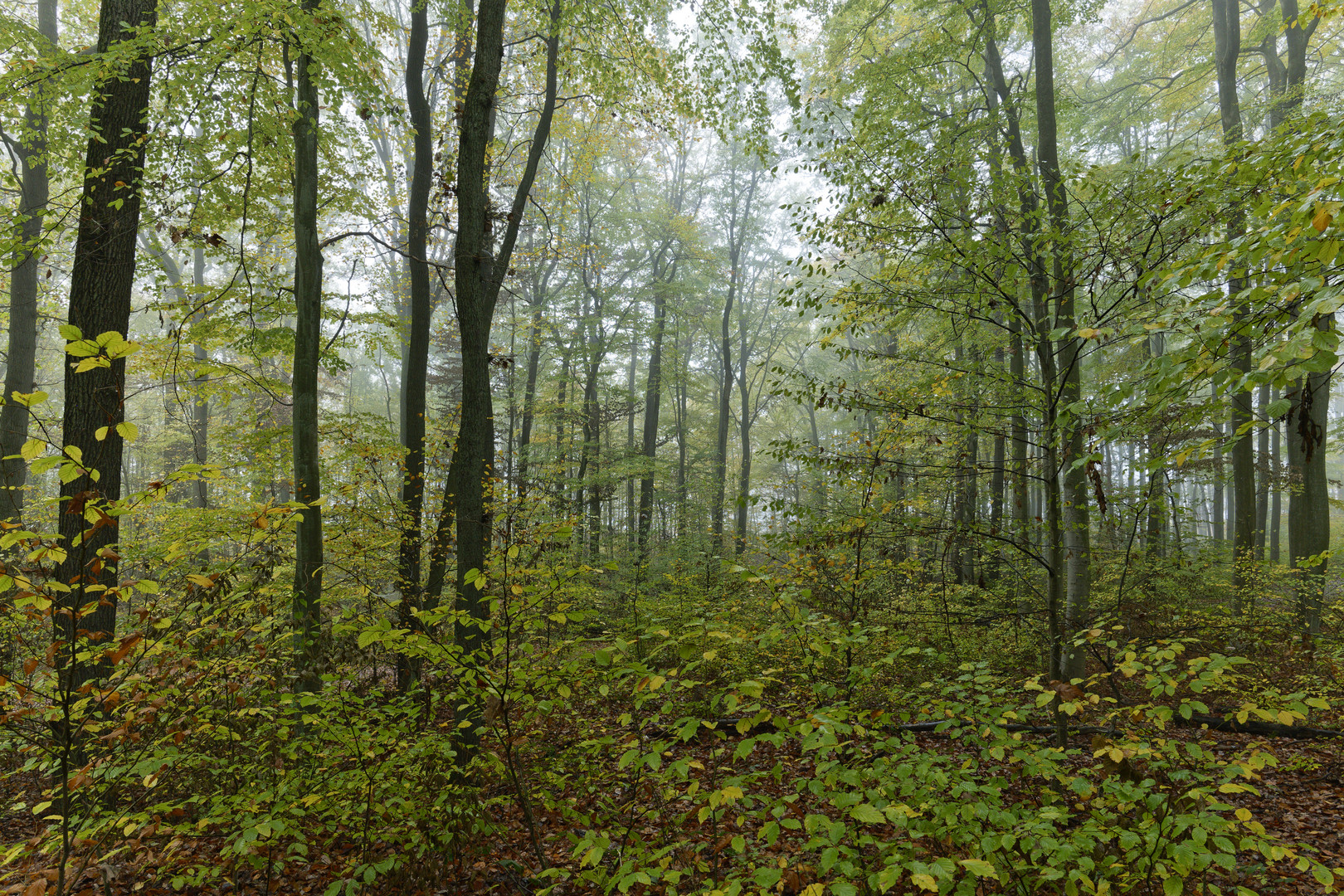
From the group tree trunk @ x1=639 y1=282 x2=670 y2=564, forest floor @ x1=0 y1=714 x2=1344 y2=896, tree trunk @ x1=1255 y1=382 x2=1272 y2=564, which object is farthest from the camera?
tree trunk @ x1=639 y1=282 x2=670 y2=564

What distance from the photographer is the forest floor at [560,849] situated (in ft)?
9.85

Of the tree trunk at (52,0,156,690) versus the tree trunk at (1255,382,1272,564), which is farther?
the tree trunk at (1255,382,1272,564)

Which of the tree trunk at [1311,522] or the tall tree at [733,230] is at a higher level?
the tall tree at [733,230]

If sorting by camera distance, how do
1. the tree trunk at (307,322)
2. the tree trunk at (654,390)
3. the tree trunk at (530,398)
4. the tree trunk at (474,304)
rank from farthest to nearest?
the tree trunk at (654,390) → the tree trunk at (530,398) → the tree trunk at (307,322) → the tree trunk at (474,304)

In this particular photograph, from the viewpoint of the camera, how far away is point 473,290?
15.2ft

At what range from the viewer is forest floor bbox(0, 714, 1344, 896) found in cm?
300

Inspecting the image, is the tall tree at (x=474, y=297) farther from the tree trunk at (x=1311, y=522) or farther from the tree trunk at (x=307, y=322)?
the tree trunk at (x=1311, y=522)

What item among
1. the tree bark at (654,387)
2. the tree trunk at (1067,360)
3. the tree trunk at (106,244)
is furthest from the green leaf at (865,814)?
the tree bark at (654,387)

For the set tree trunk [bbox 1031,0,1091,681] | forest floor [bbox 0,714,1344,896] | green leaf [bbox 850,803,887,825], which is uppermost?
tree trunk [bbox 1031,0,1091,681]

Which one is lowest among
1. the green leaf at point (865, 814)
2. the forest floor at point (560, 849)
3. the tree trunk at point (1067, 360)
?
the forest floor at point (560, 849)

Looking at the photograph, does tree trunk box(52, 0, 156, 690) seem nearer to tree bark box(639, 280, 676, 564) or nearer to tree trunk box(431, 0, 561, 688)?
tree trunk box(431, 0, 561, 688)

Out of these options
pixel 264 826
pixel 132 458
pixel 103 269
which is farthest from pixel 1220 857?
pixel 132 458

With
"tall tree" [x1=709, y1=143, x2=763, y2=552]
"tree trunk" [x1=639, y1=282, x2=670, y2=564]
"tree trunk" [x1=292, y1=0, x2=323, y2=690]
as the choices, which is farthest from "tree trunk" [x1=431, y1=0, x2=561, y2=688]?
"tall tree" [x1=709, y1=143, x2=763, y2=552]

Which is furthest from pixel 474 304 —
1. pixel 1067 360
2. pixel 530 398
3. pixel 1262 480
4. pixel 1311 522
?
pixel 1262 480
